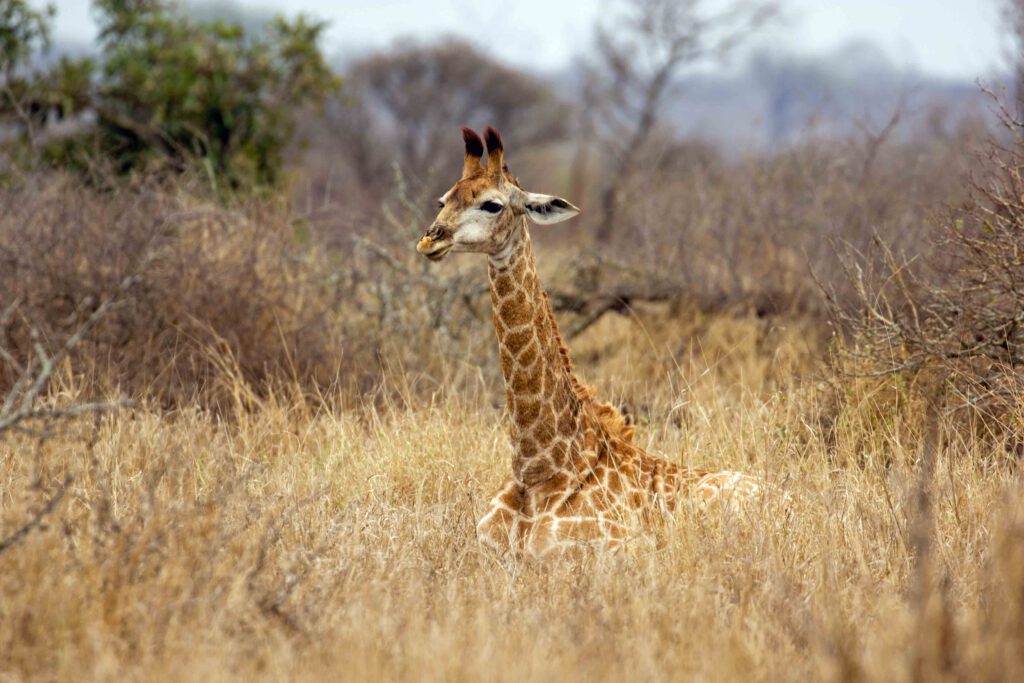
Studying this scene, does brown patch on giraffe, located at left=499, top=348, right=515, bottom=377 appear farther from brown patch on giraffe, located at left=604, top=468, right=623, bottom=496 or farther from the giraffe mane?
brown patch on giraffe, located at left=604, top=468, right=623, bottom=496

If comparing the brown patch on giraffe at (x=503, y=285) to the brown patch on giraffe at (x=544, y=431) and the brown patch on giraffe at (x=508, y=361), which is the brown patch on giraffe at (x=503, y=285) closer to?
the brown patch on giraffe at (x=508, y=361)

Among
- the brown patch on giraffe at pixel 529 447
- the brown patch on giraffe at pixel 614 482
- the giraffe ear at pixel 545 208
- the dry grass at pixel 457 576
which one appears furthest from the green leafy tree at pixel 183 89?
the brown patch on giraffe at pixel 614 482

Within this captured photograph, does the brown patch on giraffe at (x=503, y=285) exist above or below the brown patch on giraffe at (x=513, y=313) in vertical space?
above

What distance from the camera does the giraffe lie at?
16.5 feet

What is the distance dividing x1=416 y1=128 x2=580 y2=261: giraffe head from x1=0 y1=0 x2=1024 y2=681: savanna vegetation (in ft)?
3.91

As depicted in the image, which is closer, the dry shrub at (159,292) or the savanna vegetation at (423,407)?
the savanna vegetation at (423,407)

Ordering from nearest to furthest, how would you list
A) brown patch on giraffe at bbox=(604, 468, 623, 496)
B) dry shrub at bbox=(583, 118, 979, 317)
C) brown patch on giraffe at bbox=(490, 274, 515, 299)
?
brown patch on giraffe at bbox=(490, 274, 515, 299) < brown patch on giraffe at bbox=(604, 468, 623, 496) < dry shrub at bbox=(583, 118, 979, 317)

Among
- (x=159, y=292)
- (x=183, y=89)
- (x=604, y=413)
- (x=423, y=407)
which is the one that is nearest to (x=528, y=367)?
(x=604, y=413)

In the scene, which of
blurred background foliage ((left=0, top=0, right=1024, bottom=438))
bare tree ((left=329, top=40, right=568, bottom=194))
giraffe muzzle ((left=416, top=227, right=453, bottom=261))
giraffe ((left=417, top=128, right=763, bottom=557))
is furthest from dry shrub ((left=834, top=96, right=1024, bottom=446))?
bare tree ((left=329, top=40, right=568, bottom=194))

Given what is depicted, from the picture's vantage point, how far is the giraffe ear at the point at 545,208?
200 inches

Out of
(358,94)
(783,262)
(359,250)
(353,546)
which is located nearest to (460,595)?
(353,546)

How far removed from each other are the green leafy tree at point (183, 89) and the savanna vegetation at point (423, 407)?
0.03 metres

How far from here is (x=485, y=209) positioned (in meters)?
5.02

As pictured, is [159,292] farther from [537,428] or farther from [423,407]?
[537,428]
